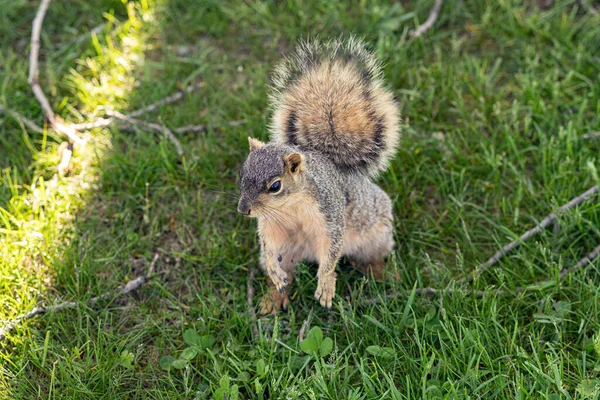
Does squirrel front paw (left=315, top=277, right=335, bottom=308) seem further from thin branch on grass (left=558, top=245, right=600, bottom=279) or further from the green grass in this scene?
thin branch on grass (left=558, top=245, right=600, bottom=279)

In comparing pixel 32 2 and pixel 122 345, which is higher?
pixel 32 2

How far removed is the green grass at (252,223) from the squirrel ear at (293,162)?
549 millimetres

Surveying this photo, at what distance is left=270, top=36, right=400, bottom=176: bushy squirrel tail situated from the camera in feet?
7.93

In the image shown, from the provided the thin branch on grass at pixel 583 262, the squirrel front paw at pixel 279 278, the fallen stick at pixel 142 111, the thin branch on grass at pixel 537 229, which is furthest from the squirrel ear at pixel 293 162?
the fallen stick at pixel 142 111

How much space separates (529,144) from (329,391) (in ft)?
5.15

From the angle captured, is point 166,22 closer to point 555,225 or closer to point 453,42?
point 453,42

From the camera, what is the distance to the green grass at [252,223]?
7.36ft

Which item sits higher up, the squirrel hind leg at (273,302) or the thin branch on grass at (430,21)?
the thin branch on grass at (430,21)

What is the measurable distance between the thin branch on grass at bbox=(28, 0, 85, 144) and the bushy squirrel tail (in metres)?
1.23

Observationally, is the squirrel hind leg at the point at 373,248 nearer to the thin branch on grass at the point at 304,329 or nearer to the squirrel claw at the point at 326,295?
the squirrel claw at the point at 326,295

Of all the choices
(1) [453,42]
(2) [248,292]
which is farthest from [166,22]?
(2) [248,292]

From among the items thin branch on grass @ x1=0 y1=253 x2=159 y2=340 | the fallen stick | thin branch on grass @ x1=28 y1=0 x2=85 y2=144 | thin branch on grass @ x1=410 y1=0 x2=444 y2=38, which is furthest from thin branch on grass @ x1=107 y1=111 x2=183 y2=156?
thin branch on grass @ x1=410 y1=0 x2=444 y2=38

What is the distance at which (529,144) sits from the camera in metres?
2.99

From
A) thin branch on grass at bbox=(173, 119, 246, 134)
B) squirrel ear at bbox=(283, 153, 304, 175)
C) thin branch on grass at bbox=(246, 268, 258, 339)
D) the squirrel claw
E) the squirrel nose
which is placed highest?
squirrel ear at bbox=(283, 153, 304, 175)
